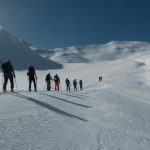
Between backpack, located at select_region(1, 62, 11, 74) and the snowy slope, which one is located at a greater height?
backpack, located at select_region(1, 62, 11, 74)

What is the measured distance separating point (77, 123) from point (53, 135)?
1.84m

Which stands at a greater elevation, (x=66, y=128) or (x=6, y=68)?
(x=6, y=68)

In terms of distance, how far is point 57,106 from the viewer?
1370 centimetres

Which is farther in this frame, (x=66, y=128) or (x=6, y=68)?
(x=6, y=68)

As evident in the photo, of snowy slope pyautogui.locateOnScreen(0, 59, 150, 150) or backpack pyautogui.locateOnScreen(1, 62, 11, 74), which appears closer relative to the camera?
snowy slope pyautogui.locateOnScreen(0, 59, 150, 150)

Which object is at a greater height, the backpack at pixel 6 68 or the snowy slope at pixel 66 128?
the backpack at pixel 6 68

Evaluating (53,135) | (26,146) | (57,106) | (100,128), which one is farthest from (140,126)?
(26,146)

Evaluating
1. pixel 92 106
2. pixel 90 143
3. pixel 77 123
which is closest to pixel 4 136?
pixel 90 143

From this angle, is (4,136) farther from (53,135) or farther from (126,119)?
(126,119)

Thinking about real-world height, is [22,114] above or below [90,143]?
above

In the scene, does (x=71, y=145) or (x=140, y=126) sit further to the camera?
(x=140, y=126)

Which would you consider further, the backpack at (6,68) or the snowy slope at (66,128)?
the backpack at (6,68)

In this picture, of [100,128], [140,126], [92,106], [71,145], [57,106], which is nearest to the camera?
[71,145]

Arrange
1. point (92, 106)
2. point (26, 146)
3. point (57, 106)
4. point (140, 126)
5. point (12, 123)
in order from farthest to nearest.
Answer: point (92, 106) → point (57, 106) → point (140, 126) → point (12, 123) → point (26, 146)
